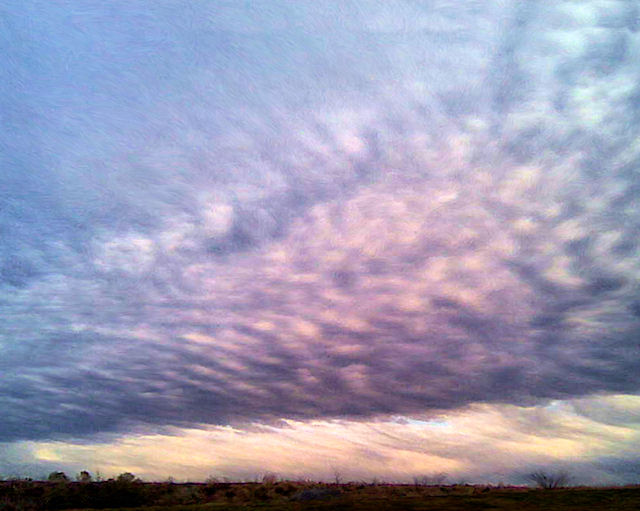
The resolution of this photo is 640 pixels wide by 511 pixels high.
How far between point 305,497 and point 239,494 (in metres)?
10.8

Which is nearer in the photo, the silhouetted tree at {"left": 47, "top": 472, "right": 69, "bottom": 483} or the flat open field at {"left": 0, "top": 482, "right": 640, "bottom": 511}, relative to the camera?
the flat open field at {"left": 0, "top": 482, "right": 640, "bottom": 511}

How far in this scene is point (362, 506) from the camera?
64.2 ft

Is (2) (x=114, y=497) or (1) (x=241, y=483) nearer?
(2) (x=114, y=497)

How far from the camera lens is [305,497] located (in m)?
29.9

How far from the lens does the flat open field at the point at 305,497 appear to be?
1972cm

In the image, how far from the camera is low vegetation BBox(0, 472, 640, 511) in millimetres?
21406

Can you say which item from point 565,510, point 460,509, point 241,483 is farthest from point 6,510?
point 565,510

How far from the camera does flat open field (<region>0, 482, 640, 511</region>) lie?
19.7 m

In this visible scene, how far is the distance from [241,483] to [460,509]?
2837cm

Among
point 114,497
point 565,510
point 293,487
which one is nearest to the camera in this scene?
point 565,510

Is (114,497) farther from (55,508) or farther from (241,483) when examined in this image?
(241,483)

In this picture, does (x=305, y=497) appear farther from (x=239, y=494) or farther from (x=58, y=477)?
(x=58, y=477)

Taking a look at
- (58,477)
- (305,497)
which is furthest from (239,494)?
(58,477)

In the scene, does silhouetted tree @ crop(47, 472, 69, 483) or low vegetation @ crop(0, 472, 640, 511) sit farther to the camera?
silhouetted tree @ crop(47, 472, 69, 483)
